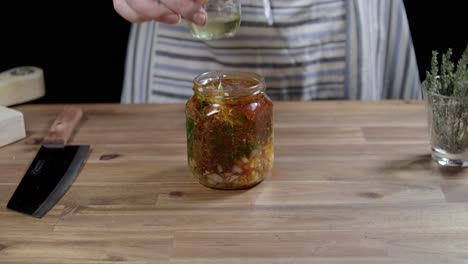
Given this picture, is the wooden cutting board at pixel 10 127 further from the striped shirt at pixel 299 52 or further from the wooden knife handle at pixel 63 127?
the striped shirt at pixel 299 52

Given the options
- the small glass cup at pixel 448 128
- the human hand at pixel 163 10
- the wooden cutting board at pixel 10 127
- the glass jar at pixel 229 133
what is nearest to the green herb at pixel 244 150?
the glass jar at pixel 229 133

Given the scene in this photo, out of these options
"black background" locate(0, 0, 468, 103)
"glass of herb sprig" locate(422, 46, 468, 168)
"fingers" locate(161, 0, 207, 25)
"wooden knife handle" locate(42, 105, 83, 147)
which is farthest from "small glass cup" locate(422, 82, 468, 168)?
"black background" locate(0, 0, 468, 103)

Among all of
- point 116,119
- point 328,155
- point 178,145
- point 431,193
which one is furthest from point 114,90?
point 431,193

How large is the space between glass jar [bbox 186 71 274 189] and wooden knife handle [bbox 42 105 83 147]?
33cm

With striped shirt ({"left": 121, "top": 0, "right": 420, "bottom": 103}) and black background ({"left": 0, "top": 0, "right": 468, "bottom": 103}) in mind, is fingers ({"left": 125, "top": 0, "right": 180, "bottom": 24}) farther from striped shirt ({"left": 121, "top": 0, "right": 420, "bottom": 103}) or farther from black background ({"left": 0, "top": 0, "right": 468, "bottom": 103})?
black background ({"left": 0, "top": 0, "right": 468, "bottom": 103})

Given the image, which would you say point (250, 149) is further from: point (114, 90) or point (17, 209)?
point (114, 90)

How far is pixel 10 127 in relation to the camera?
1305mm

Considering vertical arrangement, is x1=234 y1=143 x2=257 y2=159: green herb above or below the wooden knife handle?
above

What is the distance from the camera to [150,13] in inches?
47.0

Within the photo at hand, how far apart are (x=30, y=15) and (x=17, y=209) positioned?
3.94ft

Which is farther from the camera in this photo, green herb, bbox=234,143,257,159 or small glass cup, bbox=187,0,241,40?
small glass cup, bbox=187,0,241,40

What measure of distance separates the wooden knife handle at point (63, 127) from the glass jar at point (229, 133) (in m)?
0.33

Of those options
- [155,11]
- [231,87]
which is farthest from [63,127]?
[231,87]

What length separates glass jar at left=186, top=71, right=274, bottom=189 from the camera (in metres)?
1.03
